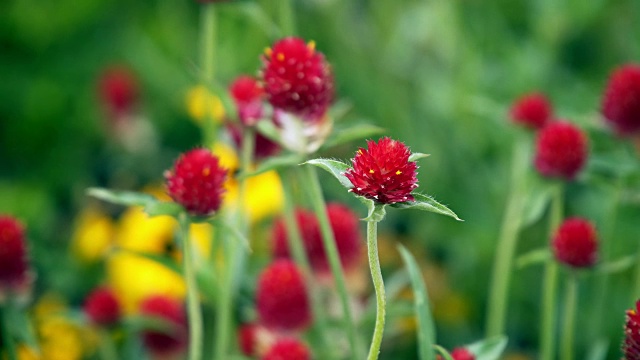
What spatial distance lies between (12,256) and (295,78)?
373 millimetres

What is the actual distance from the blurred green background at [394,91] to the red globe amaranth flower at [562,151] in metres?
0.38

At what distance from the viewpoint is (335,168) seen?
0.68 meters

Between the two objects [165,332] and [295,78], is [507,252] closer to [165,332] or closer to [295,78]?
[295,78]

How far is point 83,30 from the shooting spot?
A: 7.59 feet

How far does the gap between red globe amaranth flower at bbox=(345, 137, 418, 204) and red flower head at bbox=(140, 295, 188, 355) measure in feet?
2.05

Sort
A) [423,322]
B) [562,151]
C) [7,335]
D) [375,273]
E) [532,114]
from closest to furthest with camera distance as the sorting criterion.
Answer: [375,273], [423,322], [7,335], [562,151], [532,114]

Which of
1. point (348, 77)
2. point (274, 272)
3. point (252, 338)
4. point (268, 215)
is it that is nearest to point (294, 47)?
point (274, 272)

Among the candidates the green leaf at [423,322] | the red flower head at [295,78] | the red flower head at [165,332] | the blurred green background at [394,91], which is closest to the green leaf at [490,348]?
the green leaf at [423,322]

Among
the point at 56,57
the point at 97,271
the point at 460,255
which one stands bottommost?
the point at 460,255

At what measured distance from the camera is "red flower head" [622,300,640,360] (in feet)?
2.23

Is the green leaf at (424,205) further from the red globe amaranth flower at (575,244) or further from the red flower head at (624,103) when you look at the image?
the red flower head at (624,103)

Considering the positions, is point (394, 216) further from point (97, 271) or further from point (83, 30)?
point (83, 30)

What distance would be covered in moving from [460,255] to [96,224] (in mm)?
739

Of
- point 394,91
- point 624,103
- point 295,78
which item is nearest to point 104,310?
point 295,78
